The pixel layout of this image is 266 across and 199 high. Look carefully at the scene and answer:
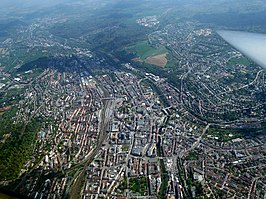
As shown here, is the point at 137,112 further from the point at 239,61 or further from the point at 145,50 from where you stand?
the point at 145,50

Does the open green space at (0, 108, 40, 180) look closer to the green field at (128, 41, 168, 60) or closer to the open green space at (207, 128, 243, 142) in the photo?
the open green space at (207, 128, 243, 142)

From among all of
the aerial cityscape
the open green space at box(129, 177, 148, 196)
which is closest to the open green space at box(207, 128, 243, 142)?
the aerial cityscape

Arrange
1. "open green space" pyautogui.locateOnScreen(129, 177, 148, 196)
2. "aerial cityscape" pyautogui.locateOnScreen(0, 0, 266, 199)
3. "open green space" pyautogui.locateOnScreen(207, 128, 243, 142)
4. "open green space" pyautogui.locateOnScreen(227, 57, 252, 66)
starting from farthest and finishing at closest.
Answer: "open green space" pyautogui.locateOnScreen(227, 57, 252, 66), "open green space" pyautogui.locateOnScreen(207, 128, 243, 142), "aerial cityscape" pyautogui.locateOnScreen(0, 0, 266, 199), "open green space" pyautogui.locateOnScreen(129, 177, 148, 196)

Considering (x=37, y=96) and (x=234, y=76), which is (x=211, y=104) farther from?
(x=37, y=96)

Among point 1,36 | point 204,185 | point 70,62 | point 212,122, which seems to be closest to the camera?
point 204,185

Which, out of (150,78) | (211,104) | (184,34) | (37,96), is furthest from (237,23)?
(37,96)
